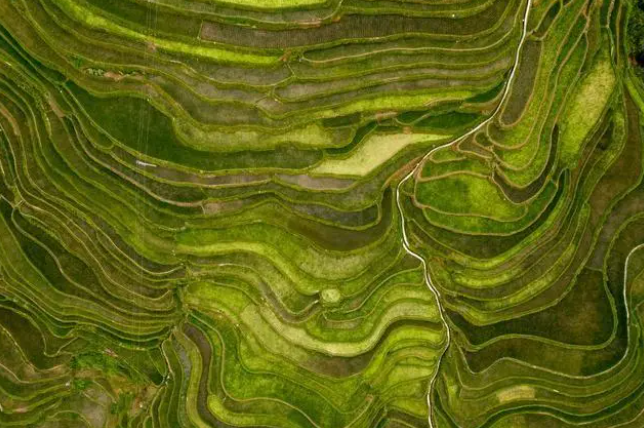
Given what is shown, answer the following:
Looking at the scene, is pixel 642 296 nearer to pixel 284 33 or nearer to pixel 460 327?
pixel 460 327

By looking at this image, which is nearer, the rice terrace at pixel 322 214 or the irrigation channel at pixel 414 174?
the rice terrace at pixel 322 214

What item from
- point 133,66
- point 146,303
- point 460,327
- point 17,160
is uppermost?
point 133,66

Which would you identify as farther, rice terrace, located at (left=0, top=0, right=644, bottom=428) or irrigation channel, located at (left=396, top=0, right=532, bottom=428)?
irrigation channel, located at (left=396, top=0, right=532, bottom=428)

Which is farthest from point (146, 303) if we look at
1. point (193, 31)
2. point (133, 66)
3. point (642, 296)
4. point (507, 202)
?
point (642, 296)

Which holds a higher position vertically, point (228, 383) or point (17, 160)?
point (17, 160)

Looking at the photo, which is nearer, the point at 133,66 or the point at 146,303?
the point at 133,66

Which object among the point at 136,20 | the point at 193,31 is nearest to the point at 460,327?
the point at 193,31

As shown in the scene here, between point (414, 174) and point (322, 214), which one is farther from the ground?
point (414, 174)
